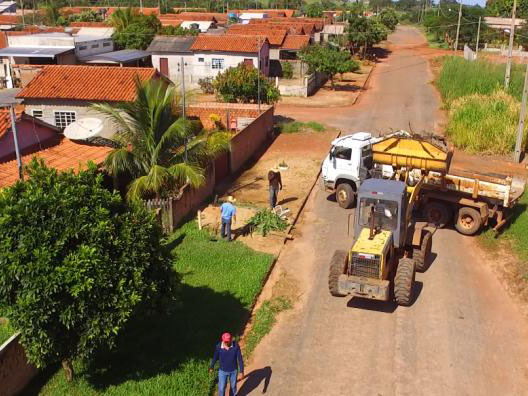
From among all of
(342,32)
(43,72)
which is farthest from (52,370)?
(342,32)

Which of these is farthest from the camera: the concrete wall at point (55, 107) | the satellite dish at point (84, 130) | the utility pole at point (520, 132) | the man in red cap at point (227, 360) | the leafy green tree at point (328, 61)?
the leafy green tree at point (328, 61)

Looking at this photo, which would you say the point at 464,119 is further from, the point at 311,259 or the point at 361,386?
the point at 361,386

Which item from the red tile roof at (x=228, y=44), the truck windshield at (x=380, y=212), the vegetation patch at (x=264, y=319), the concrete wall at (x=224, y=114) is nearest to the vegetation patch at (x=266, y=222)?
the vegetation patch at (x=264, y=319)

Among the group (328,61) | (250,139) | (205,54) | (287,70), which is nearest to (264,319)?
(250,139)

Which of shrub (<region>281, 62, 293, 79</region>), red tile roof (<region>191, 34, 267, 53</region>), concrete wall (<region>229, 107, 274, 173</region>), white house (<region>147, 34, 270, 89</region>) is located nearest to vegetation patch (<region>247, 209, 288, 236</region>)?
concrete wall (<region>229, 107, 274, 173</region>)

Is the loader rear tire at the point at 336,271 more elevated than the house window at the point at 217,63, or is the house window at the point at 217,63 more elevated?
the house window at the point at 217,63

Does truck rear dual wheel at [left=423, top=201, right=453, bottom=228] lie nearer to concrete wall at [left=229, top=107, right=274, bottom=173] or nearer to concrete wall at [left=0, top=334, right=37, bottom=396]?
concrete wall at [left=229, top=107, right=274, bottom=173]

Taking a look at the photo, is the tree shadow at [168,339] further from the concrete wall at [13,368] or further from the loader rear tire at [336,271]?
the loader rear tire at [336,271]
